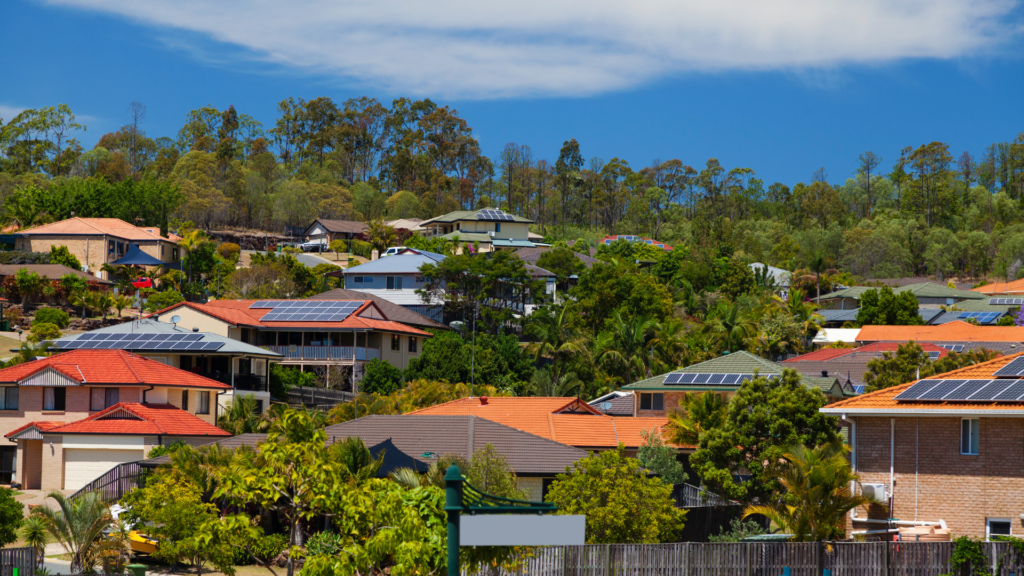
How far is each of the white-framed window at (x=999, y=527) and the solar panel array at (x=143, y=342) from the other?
37243mm

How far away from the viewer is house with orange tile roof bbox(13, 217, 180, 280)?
294 ft

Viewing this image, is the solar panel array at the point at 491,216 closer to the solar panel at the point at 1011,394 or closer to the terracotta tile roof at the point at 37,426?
the terracotta tile roof at the point at 37,426

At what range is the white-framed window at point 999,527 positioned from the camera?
1050 inches

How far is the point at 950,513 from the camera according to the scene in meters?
27.4

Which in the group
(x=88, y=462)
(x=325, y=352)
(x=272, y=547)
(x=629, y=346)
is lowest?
(x=272, y=547)

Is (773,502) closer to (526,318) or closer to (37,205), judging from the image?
(526,318)

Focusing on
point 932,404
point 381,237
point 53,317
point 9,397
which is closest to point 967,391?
point 932,404

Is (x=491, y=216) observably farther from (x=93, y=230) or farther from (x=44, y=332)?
(x=44, y=332)

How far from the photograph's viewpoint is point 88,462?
40969mm

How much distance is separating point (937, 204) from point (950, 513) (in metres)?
126

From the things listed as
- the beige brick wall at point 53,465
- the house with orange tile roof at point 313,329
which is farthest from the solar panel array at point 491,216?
the beige brick wall at point 53,465

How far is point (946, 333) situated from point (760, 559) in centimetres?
5444

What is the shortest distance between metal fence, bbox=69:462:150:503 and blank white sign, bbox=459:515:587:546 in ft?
98.8

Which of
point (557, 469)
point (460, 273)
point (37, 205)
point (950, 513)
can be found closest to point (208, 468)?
point (557, 469)
